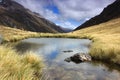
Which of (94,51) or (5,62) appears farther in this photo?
(94,51)

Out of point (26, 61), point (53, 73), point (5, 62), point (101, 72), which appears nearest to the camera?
point (5, 62)

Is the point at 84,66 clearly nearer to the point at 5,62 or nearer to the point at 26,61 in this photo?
the point at 26,61

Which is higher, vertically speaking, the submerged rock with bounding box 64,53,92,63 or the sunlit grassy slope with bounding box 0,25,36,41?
the submerged rock with bounding box 64,53,92,63

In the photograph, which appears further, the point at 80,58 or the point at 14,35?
the point at 14,35

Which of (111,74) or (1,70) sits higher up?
(1,70)

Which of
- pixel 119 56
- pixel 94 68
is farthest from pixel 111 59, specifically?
pixel 94 68

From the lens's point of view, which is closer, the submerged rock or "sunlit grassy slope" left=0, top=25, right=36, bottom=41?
the submerged rock

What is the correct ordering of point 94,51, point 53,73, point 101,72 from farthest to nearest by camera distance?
point 94,51 < point 101,72 < point 53,73

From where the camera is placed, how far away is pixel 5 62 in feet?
27.6

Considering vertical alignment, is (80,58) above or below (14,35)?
above

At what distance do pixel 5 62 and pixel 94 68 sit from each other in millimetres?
11219

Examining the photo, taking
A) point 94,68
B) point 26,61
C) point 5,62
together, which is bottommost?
point 94,68

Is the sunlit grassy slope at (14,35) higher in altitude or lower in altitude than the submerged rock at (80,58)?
lower

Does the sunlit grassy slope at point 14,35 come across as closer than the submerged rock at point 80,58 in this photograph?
No
